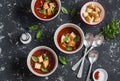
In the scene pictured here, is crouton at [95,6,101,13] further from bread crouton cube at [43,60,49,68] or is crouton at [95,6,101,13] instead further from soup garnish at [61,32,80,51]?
bread crouton cube at [43,60,49,68]

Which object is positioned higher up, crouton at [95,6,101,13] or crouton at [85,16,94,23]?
crouton at [95,6,101,13]

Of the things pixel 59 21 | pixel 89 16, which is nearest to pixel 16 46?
pixel 59 21

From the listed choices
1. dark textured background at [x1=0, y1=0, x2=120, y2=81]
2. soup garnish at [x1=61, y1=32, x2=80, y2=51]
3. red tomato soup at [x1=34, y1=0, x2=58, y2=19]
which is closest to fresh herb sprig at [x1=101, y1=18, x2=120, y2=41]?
dark textured background at [x1=0, y1=0, x2=120, y2=81]

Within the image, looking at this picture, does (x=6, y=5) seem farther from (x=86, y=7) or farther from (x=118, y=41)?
(x=118, y=41)

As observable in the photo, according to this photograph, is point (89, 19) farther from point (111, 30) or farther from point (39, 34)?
point (39, 34)

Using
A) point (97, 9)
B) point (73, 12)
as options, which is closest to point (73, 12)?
point (73, 12)

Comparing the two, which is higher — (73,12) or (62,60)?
(73,12)

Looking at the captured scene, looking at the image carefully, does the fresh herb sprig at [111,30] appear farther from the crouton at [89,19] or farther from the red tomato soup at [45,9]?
the red tomato soup at [45,9]
